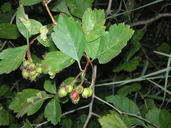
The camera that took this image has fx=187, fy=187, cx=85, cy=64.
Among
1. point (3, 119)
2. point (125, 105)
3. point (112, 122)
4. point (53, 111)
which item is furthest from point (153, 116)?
point (3, 119)

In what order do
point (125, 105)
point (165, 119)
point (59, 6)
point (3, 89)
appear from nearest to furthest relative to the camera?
point (59, 6) < point (165, 119) < point (125, 105) < point (3, 89)

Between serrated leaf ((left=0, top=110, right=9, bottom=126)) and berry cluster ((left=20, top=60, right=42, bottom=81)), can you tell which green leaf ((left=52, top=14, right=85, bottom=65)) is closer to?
berry cluster ((left=20, top=60, right=42, bottom=81))

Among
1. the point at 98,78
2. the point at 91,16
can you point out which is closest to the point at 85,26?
the point at 91,16

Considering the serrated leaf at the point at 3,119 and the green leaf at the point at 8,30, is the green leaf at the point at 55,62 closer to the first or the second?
the green leaf at the point at 8,30

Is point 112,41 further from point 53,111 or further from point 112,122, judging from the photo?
point 53,111

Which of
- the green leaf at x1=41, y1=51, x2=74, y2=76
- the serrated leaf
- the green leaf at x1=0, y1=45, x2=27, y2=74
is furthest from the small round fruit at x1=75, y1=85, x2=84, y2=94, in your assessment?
the serrated leaf

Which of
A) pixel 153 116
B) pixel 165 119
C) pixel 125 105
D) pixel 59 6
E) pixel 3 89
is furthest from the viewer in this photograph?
pixel 3 89
